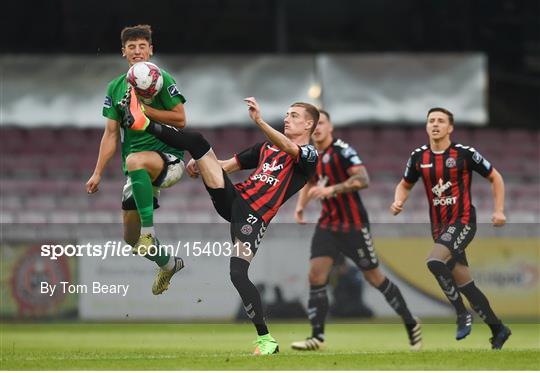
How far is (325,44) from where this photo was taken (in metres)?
19.0

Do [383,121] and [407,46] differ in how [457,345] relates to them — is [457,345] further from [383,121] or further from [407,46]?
[407,46]

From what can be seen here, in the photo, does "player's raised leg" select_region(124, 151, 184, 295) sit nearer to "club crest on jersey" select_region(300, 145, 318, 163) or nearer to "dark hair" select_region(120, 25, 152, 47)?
"dark hair" select_region(120, 25, 152, 47)

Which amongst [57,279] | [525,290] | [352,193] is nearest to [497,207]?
[352,193]

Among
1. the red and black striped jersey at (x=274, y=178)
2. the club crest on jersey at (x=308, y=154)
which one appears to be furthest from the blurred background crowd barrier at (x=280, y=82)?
the club crest on jersey at (x=308, y=154)

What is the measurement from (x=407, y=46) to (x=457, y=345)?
9164mm

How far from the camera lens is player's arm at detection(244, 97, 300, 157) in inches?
303

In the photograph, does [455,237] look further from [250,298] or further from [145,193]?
[145,193]

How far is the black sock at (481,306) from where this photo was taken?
9.30 m

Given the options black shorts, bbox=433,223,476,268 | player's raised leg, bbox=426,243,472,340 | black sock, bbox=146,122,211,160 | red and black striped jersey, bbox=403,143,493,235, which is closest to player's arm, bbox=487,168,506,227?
red and black striped jersey, bbox=403,143,493,235

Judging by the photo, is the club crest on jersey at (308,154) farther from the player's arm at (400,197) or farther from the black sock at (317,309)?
the black sock at (317,309)

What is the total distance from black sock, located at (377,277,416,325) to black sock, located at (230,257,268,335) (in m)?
2.28

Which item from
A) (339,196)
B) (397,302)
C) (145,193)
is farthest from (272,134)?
(397,302)

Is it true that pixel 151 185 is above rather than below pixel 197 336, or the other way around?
above

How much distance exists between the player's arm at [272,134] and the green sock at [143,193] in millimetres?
849
